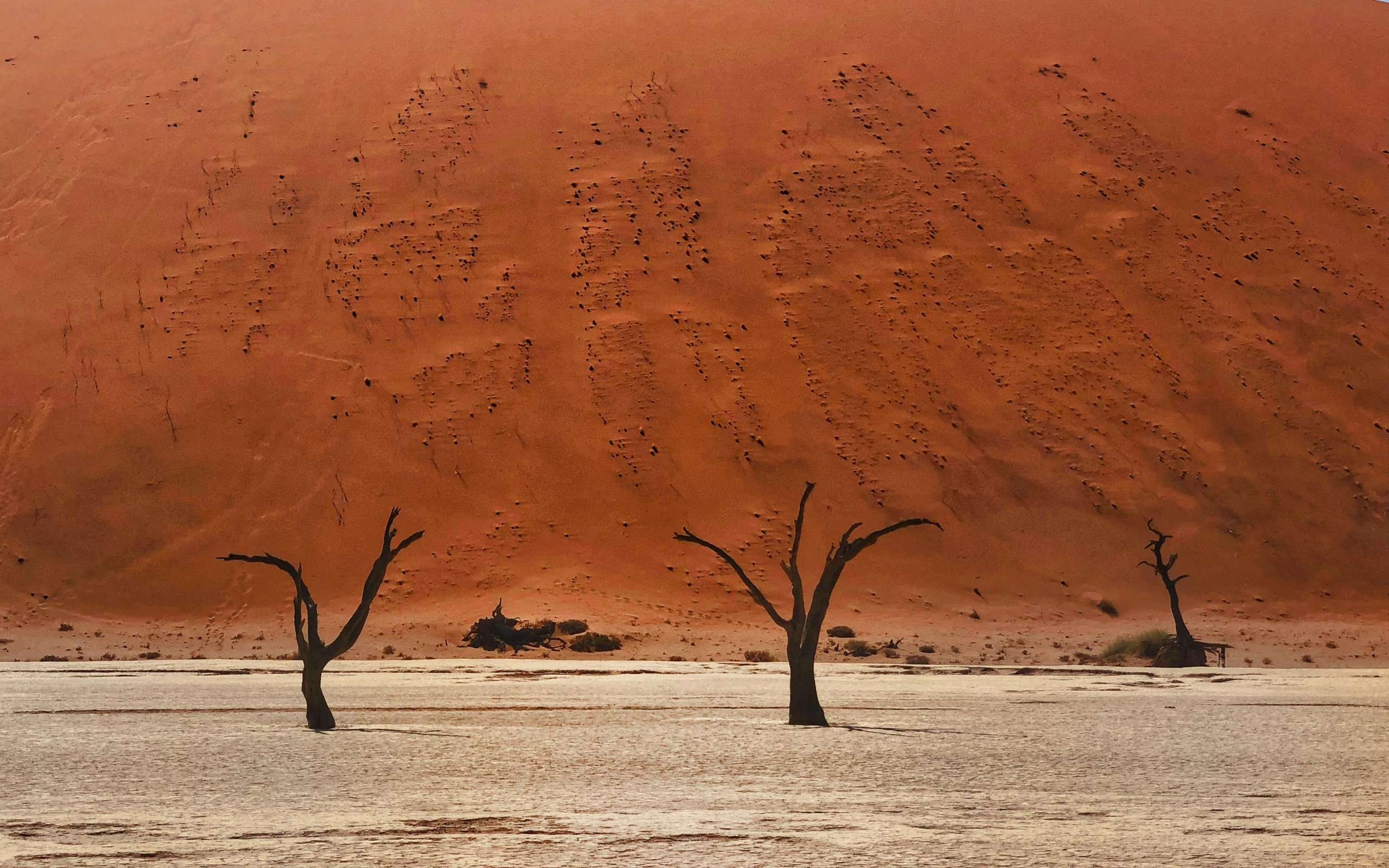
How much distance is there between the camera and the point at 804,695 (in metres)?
18.1

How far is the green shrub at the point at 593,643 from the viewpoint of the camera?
37781 millimetres

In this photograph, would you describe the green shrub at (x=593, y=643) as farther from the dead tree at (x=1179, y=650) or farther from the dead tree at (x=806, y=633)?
the dead tree at (x=806, y=633)

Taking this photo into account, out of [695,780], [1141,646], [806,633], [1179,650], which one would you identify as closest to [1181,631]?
[1179,650]

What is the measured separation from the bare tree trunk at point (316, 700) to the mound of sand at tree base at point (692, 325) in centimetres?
2132

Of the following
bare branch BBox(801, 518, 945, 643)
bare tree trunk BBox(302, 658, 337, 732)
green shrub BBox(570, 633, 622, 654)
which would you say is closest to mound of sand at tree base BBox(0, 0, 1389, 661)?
green shrub BBox(570, 633, 622, 654)

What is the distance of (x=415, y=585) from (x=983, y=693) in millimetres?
22834

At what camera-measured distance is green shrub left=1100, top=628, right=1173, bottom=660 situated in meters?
35.8

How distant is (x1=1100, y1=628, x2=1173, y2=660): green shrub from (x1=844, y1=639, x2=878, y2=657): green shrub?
544 cm

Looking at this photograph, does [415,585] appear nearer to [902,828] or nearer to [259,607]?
[259,607]

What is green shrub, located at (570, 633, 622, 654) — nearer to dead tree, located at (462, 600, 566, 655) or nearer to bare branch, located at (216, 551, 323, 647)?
dead tree, located at (462, 600, 566, 655)

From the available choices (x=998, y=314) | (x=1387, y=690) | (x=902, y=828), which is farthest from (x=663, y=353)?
(x=902, y=828)

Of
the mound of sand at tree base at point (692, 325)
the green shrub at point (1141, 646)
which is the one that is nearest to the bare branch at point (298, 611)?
the mound of sand at tree base at point (692, 325)

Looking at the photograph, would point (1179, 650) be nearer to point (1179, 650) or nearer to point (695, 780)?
point (1179, 650)

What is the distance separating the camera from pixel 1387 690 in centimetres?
2561
